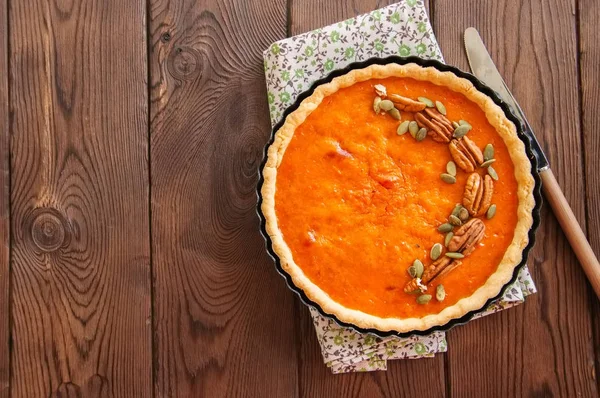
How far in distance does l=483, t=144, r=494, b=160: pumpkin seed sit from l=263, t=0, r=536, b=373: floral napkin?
0.31 metres

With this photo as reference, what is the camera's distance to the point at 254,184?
1.97 metres

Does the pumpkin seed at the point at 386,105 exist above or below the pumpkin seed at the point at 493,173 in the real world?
above

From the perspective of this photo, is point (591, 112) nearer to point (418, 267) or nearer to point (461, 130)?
point (461, 130)

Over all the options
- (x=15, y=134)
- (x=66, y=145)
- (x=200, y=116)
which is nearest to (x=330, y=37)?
(x=200, y=116)

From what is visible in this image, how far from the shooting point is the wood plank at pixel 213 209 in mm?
1974

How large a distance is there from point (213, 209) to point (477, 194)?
77 centimetres

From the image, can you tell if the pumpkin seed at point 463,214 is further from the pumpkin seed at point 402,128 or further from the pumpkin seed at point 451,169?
the pumpkin seed at point 402,128

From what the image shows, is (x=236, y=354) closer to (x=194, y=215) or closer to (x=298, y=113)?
(x=194, y=215)

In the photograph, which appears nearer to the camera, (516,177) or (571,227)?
(516,177)

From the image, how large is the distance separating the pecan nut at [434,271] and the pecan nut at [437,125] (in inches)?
12.6

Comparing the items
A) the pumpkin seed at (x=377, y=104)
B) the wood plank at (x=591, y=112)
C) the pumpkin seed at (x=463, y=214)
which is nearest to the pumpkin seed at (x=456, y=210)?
the pumpkin seed at (x=463, y=214)

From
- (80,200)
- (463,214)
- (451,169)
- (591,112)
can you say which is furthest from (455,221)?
(80,200)

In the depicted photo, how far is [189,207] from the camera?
1.99m

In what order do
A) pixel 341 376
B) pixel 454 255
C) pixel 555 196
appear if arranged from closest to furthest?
pixel 454 255 → pixel 555 196 → pixel 341 376
